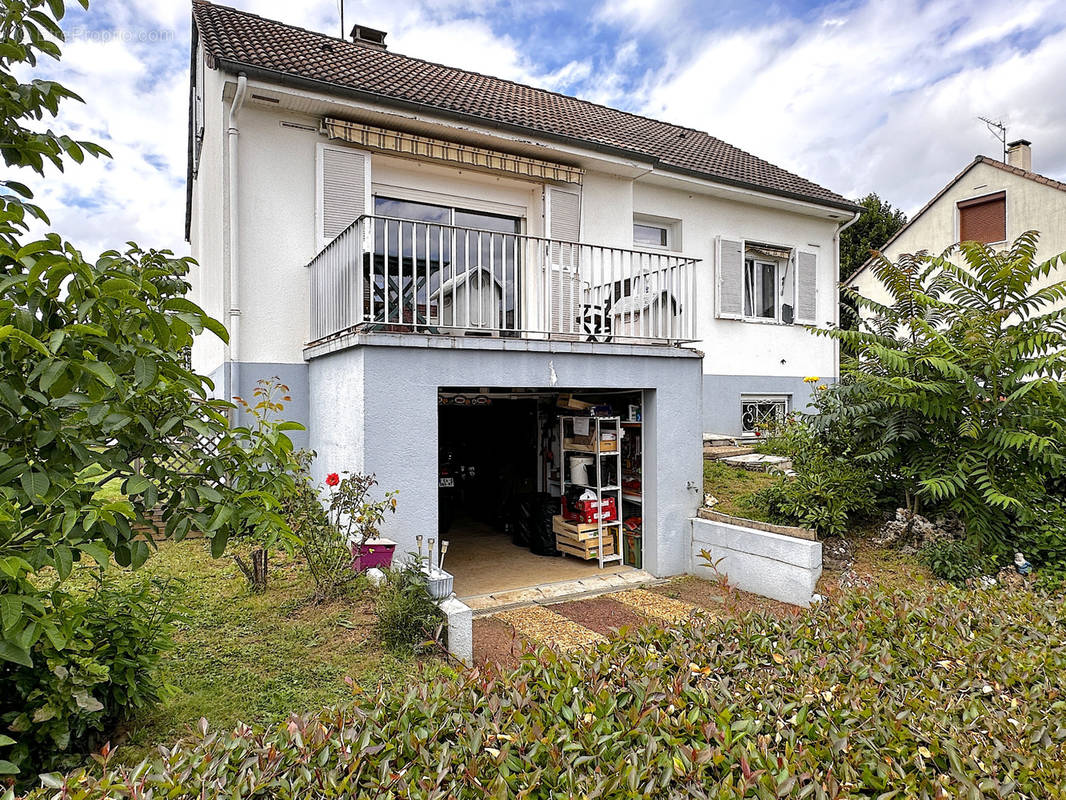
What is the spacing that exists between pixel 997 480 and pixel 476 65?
485 inches

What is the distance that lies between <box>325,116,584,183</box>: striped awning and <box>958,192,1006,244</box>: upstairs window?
46.7ft

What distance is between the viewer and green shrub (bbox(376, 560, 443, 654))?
4648 millimetres

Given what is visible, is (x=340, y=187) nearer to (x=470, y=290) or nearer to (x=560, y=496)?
(x=470, y=290)

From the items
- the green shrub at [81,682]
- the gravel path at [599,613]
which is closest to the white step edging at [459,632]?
the gravel path at [599,613]

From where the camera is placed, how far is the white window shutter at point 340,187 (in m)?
7.84

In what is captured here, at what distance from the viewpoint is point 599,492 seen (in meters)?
8.28

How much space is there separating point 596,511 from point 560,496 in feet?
2.98

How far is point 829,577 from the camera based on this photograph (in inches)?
276

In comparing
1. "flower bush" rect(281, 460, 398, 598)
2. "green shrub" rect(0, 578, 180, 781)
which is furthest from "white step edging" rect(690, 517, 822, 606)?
"green shrub" rect(0, 578, 180, 781)

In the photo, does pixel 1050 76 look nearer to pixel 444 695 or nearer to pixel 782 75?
pixel 782 75

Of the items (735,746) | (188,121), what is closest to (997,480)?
(735,746)

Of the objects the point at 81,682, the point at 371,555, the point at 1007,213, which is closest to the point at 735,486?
the point at 371,555

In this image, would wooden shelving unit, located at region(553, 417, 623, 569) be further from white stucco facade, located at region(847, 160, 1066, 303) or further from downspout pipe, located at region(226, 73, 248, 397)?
white stucco facade, located at region(847, 160, 1066, 303)

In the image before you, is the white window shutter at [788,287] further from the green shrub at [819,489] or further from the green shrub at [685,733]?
the green shrub at [685,733]
